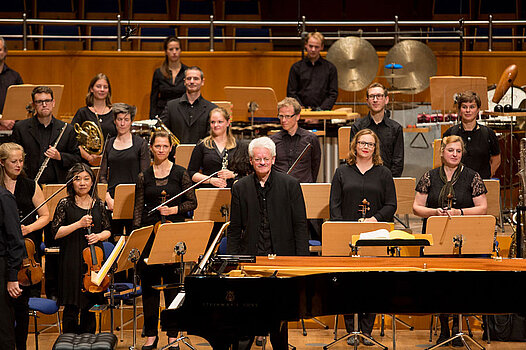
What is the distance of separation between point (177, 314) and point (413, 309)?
1.13m

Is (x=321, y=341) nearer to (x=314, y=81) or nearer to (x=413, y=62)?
(x=314, y=81)

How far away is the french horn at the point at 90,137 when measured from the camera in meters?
5.96

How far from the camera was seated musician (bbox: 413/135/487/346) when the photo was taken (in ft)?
→ 17.0

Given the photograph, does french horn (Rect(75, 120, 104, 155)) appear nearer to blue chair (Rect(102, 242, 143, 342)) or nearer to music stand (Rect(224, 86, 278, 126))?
blue chair (Rect(102, 242, 143, 342))

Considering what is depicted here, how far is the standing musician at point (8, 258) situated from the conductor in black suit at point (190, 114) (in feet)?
7.04

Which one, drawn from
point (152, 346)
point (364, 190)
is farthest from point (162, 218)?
point (364, 190)

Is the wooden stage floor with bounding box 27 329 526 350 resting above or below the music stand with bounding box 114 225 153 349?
below

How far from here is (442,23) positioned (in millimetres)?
8141

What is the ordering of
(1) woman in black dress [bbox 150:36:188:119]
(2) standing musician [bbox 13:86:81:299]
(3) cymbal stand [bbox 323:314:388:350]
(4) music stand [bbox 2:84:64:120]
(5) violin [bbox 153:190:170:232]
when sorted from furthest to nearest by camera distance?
(1) woman in black dress [bbox 150:36:188:119]
(4) music stand [bbox 2:84:64:120]
(2) standing musician [bbox 13:86:81:299]
(5) violin [bbox 153:190:170:232]
(3) cymbal stand [bbox 323:314:388:350]

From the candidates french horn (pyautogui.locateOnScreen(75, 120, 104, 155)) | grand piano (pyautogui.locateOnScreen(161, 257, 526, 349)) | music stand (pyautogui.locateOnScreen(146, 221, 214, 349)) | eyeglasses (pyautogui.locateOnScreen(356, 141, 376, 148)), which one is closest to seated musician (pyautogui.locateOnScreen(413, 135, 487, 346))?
eyeglasses (pyautogui.locateOnScreen(356, 141, 376, 148))

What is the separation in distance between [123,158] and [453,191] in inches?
92.3

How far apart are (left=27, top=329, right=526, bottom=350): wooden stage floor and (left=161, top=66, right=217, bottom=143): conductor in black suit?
172 centimetres

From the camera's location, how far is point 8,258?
4.50m

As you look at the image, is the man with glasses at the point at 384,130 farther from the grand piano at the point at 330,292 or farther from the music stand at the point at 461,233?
the grand piano at the point at 330,292
